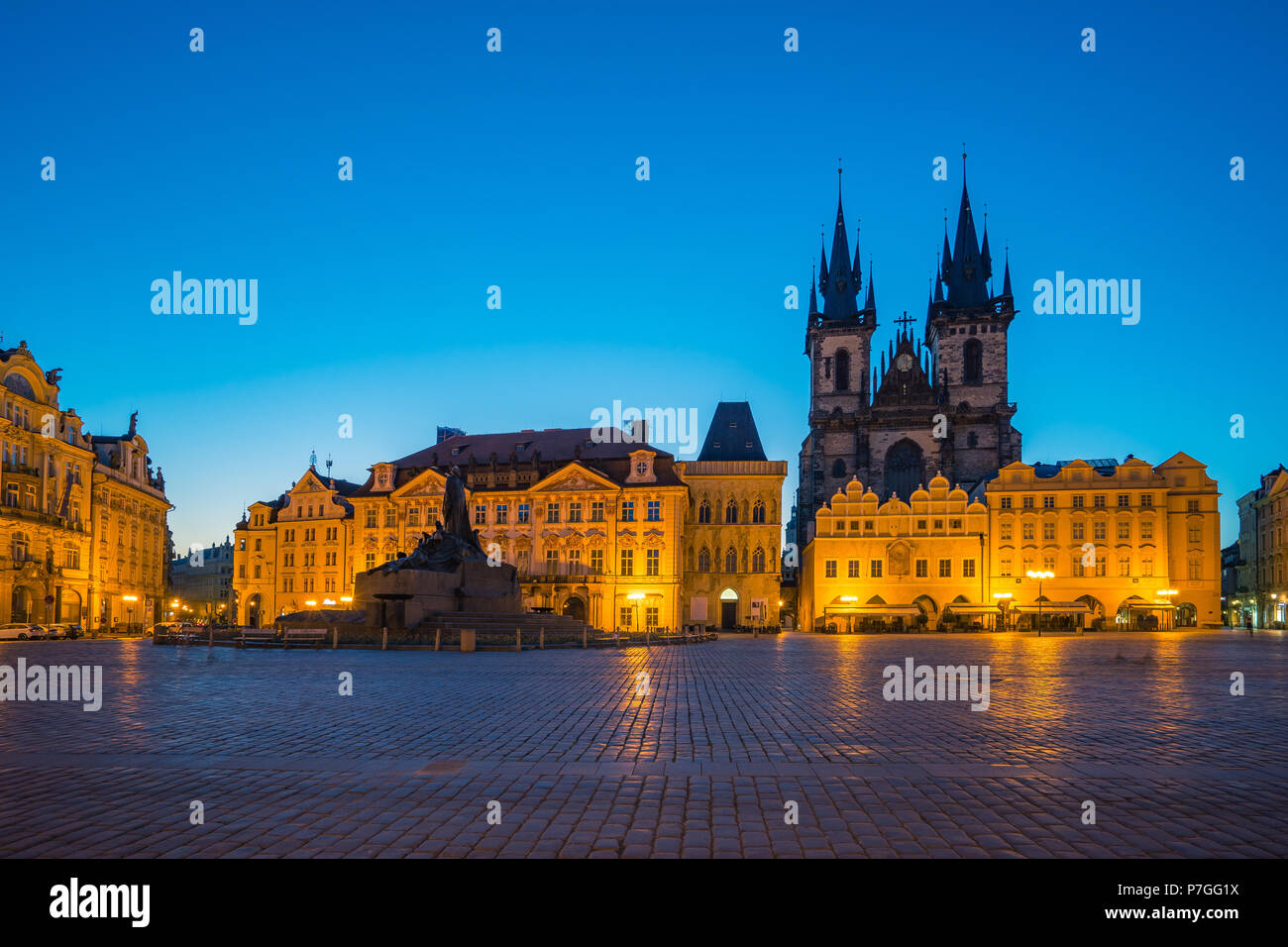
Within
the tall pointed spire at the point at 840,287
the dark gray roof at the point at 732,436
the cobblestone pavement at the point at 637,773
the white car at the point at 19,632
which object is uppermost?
the tall pointed spire at the point at 840,287

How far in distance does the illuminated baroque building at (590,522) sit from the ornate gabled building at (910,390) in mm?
16890

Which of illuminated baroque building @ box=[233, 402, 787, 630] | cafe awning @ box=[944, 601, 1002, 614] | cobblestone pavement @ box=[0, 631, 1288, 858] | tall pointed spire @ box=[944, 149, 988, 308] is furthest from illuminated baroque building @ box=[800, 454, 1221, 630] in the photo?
cobblestone pavement @ box=[0, 631, 1288, 858]

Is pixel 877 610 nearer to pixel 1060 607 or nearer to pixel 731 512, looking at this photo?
pixel 1060 607

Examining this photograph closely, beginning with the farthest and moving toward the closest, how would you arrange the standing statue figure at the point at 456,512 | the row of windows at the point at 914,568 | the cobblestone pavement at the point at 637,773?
the row of windows at the point at 914,568
the standing statue figure at the point at 456,512
the cobblestone pavement at the point at 637,773

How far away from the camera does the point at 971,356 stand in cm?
9519

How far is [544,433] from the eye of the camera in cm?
7362

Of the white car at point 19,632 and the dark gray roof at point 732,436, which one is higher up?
the dark gray roof at point 732,436

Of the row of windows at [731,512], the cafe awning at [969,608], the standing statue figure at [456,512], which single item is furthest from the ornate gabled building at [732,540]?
the standing statue figure at [456,512]

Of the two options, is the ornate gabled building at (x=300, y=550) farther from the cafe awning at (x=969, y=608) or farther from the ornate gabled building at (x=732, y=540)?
the cafe awning at (x=969, y=608)

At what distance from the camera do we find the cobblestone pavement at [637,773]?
5734mm

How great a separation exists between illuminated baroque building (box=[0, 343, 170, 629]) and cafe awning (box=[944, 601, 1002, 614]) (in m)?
51.8

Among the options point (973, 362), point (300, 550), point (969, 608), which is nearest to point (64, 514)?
point (300, 550)

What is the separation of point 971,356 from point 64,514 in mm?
75609
